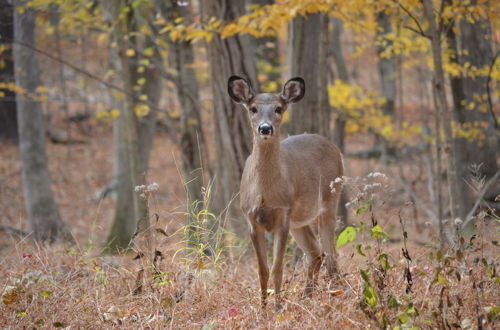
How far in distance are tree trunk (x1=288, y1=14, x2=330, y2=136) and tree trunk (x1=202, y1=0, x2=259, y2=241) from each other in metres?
0.56

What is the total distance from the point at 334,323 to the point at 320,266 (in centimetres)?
180

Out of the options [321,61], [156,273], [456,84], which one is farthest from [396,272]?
[456,84]

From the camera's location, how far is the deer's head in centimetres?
499

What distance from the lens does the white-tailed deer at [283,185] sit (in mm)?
4836

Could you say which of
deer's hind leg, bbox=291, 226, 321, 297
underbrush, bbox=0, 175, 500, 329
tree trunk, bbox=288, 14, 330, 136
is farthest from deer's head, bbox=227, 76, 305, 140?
tree trunk, bbox=288, 14, 330, 136

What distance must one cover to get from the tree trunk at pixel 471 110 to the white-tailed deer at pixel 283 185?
155 inches

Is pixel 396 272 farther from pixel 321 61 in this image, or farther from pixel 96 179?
pixel 96 179

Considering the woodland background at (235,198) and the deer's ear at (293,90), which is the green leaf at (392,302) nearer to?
the woodland background at (235,198)

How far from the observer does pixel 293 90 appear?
17.2 ft

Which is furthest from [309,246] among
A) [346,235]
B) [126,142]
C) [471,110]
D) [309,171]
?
[126,142]

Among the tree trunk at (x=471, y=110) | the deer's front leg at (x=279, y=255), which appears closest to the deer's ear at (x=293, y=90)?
the deer's front leg at (x=279, y=255)

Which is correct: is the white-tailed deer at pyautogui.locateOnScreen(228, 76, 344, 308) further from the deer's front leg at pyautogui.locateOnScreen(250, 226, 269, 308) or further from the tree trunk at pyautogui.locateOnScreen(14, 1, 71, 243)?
the tree trunk at pyautogui.locateOnScreen(14, 1, 71, 243)

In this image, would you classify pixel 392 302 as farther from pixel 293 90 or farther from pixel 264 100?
pixel 293 90

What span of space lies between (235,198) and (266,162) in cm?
258
